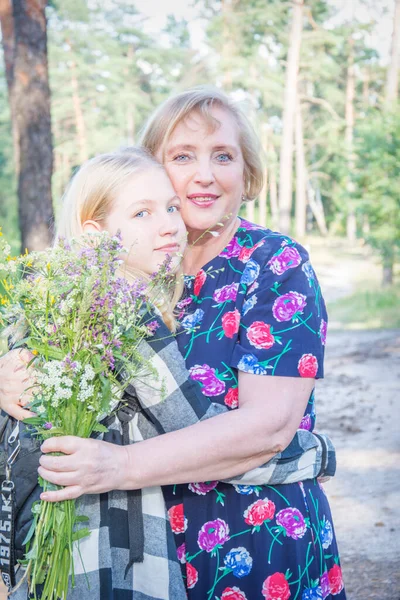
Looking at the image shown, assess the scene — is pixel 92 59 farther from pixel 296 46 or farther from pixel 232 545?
pixel 232 545

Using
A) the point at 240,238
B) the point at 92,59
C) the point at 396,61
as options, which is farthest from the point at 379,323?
the point at 92,59

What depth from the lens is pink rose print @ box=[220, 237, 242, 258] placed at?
224 centimetres

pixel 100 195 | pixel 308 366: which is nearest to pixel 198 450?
pixel 308 366

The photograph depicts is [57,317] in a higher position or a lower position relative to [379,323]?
higher

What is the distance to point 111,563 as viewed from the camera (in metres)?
1.84

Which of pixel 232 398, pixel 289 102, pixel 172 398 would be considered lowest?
pixel 289 102

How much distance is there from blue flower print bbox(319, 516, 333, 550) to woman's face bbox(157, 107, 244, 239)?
3.34ft

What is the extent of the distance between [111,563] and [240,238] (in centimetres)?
109

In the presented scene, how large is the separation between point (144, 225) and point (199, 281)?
0.31 metres

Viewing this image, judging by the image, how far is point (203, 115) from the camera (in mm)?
2268

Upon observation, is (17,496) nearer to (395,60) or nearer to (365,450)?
(365,450)

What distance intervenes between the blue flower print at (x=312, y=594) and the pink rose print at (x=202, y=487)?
424mm

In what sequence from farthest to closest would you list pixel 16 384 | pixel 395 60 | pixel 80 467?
pixel 395 60 < pixel 16 384 < pixel 80 467

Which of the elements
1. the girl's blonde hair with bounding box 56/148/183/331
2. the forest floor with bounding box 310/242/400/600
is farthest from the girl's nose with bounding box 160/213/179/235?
the forest floor with bounding box 310/242/400/600
